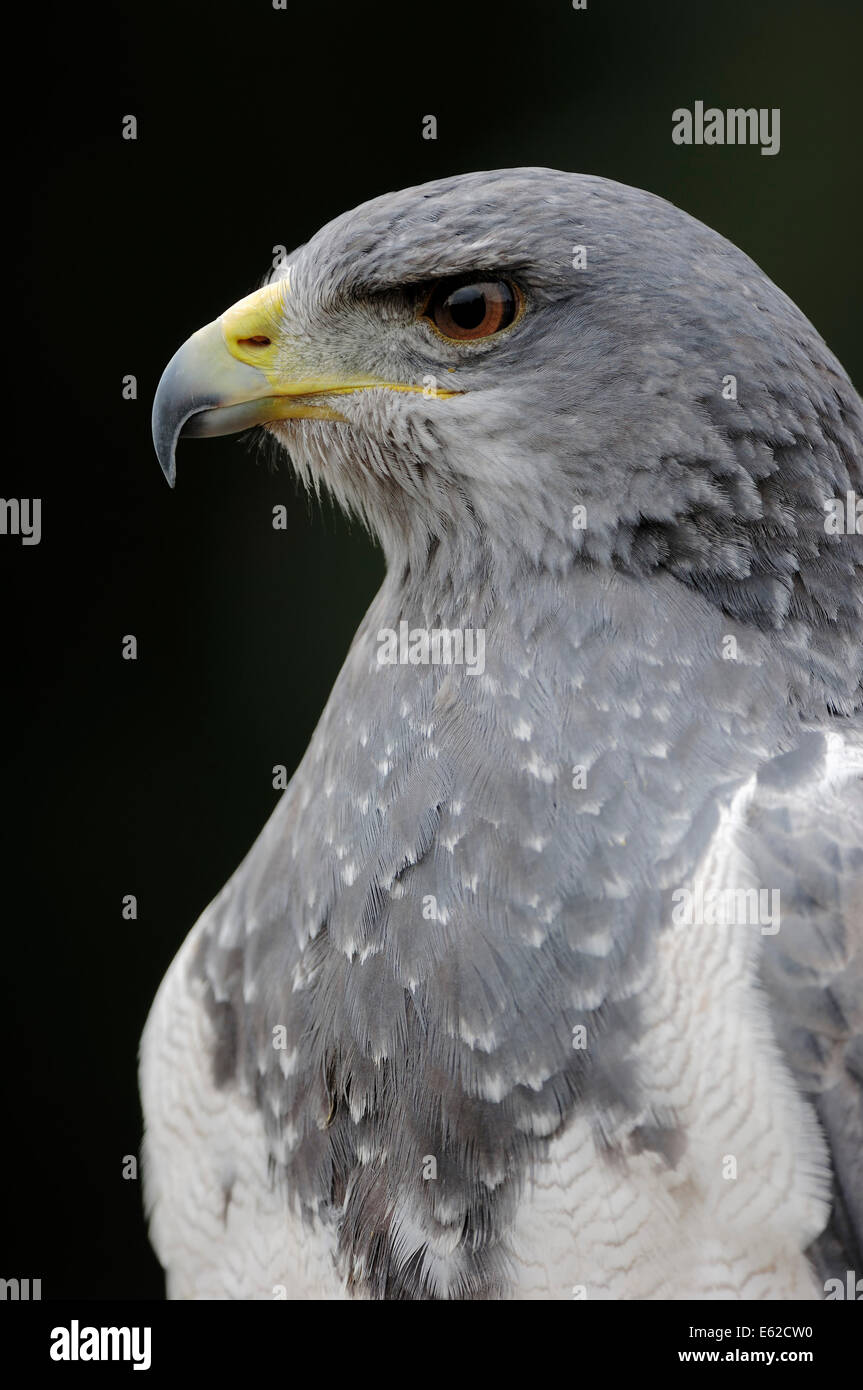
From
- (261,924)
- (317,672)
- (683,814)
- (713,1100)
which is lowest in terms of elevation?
(713,1100)

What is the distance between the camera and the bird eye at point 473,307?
2.01 metres

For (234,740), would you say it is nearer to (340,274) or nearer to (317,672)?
(317,672)

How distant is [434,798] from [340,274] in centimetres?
76

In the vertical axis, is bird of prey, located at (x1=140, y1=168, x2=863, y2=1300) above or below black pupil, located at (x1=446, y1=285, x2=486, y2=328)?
below

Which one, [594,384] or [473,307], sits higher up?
[473,307]

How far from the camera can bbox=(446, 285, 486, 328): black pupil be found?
2.01 metres

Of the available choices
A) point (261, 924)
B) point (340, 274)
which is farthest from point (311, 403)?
point (261, 924)

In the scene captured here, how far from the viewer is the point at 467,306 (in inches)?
79.5

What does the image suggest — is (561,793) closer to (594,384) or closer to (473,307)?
(594,384)

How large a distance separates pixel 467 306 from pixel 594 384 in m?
0.21

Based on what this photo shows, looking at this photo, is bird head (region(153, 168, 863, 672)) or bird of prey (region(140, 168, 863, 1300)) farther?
bird head (region(153, 168, 863, 672))

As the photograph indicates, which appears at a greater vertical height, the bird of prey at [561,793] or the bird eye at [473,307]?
the bird eye at [473,307]

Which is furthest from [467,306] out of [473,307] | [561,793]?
[561,793]

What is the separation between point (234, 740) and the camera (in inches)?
163
